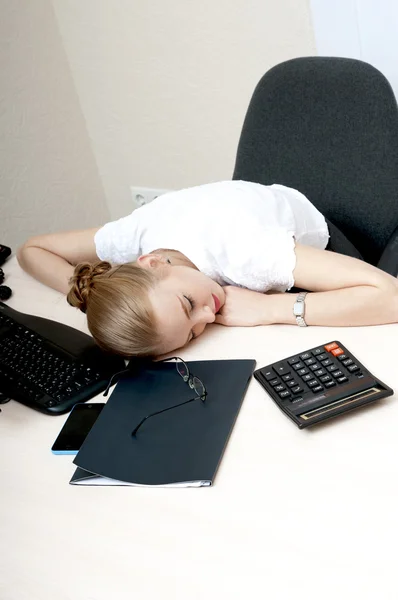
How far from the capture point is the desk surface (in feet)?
2.57

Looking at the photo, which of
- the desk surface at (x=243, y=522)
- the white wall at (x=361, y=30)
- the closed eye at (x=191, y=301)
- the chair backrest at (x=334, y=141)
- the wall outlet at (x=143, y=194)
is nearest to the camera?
the desk surface at (x=243, y=522)

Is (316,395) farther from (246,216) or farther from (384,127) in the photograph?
(384,127)

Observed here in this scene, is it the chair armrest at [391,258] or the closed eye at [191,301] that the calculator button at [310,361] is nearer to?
the closed eye at [191,301]

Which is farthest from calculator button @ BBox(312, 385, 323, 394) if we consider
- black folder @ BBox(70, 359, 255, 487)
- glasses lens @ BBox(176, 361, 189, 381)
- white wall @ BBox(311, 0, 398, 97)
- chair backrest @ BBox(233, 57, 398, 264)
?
white wall @ BBox(311, 0, 398, 97)

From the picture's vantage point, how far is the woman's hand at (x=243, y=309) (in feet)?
4.06

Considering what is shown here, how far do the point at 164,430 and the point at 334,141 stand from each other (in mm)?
714

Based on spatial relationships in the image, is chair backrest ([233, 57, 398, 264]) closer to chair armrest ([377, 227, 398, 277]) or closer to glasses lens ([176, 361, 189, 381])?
chair armrest ([377, 227, 398, 277])

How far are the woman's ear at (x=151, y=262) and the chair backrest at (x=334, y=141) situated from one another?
416 millimetres

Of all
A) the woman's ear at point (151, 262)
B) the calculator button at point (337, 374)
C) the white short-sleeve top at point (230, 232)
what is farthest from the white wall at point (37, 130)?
the calculator button at point (337, 374)

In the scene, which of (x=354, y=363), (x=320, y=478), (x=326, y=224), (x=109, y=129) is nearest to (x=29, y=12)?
(x=109, y=129)

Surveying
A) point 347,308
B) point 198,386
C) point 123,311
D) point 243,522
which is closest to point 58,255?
point 123,311

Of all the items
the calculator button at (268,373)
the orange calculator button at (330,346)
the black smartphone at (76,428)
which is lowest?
the black smartphone at (76,428)

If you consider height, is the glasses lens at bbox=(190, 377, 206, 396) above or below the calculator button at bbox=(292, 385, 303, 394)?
below

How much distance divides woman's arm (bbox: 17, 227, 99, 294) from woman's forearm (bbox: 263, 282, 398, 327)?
51cm
